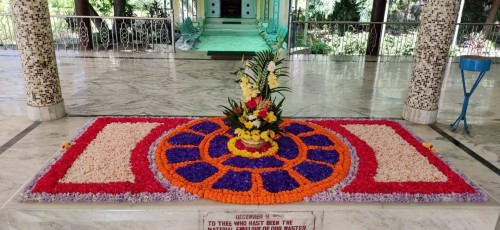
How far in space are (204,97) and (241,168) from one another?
261 cm

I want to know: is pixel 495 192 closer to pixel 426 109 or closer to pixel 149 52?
pixel 426 109

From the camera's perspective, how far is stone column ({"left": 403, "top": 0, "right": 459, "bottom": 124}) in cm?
422

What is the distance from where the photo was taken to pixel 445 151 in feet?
12.6

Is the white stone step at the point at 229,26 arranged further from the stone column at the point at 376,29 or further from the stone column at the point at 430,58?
the stone column at the point at 430,58

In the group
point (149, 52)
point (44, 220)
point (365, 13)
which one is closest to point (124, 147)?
point (44, 220)

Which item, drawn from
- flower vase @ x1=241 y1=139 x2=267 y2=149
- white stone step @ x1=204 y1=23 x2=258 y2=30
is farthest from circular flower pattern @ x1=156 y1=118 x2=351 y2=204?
white stone step @ x1=204 y1=23 x2=258 y2=30

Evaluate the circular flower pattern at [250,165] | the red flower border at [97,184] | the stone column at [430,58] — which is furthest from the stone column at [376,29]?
the red flower border at [97,184]

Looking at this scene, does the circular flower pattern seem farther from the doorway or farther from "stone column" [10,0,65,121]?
the doorway

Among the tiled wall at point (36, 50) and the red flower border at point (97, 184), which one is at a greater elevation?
the tiled wall at point (36, 50)

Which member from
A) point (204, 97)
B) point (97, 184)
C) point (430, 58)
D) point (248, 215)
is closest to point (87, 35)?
point (204, 97)

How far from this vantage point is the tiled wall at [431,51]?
4215 millimetres

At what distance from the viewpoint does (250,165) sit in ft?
10.3

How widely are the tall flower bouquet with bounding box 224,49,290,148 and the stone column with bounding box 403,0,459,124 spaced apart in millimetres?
2062

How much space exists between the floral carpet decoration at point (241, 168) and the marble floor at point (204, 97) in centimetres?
37
